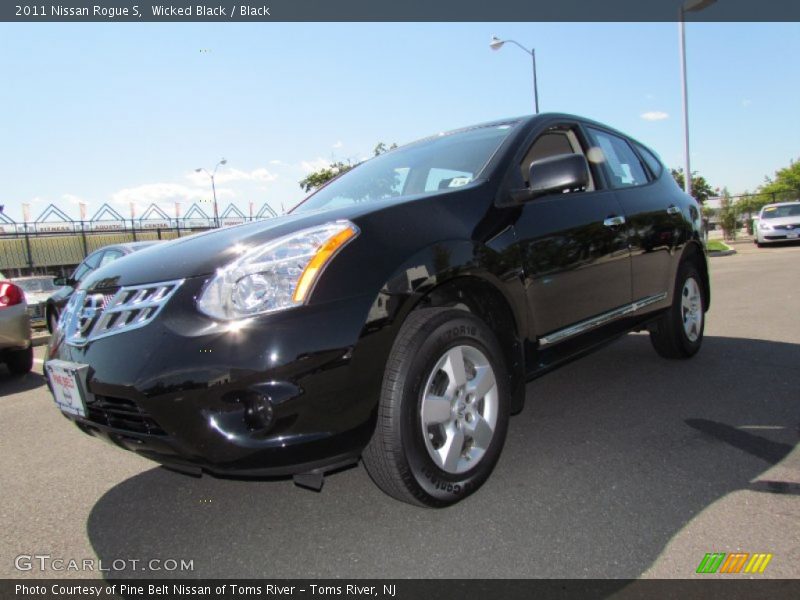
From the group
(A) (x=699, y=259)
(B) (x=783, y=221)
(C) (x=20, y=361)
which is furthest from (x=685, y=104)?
→ (C) (x=20, y=361)

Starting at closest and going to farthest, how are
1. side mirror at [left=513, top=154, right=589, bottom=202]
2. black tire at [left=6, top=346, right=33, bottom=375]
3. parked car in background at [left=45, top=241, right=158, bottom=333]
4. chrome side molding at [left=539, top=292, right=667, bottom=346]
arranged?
1. side mirror at [left=513, top=154, right=589, bottom=202]
2. chrome side molding at [left=539, top=292, right=667, bottom=346]
3. black tire at [left=6, top=346, right=33, bottom=375]
4. parked car in background at [left=45, top=241, right=158, bottom=333]

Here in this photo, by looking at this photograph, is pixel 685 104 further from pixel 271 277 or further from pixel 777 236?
pixel 271 277

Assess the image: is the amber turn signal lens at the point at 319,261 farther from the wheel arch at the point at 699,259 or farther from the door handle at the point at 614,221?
the wheel arch at the point at 699,259

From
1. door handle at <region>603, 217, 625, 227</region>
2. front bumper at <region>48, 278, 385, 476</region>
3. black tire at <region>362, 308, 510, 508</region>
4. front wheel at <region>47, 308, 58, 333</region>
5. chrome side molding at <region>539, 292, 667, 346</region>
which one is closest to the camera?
front bumper at <region>48, 278, 385, 476</region>

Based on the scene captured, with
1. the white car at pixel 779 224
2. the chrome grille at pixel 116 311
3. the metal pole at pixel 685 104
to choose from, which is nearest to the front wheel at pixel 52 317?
the chrome grille at pixel 116 311

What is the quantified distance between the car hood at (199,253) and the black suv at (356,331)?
11 mm

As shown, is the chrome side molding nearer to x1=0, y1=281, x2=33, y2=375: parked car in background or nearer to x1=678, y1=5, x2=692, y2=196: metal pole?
x1=0, y1=281, x2=33, y2=375: parked car in background

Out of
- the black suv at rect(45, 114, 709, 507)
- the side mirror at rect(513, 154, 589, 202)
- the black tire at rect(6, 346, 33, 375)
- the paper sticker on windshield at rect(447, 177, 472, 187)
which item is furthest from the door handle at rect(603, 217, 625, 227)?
the black tire at rect(6, 346, 33, 375)

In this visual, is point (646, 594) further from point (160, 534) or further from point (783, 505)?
point (160, 534)

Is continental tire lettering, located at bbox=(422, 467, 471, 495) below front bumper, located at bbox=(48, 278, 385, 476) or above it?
below

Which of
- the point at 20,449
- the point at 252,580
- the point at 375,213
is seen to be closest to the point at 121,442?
the point at 252,580

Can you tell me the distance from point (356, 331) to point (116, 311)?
94cm

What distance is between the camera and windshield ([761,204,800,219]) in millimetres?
20266

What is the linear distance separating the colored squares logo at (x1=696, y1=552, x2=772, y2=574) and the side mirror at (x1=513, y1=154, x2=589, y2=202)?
1630 millimetres
